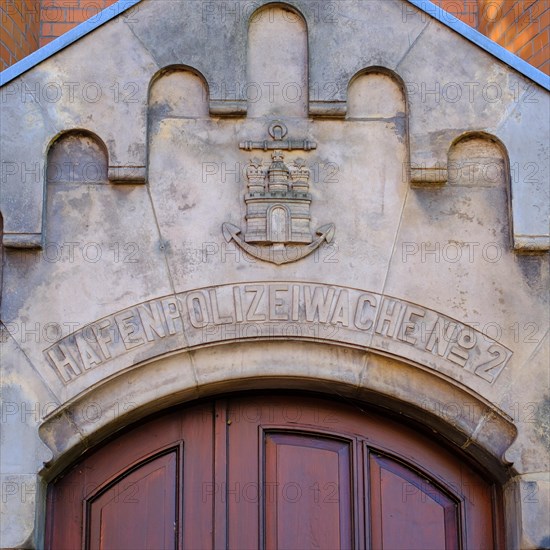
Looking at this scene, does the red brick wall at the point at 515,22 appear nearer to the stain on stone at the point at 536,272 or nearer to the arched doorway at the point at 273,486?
the stain on stone at the point at 536,272

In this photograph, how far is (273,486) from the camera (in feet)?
17.4

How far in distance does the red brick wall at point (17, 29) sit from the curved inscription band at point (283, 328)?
213 cm

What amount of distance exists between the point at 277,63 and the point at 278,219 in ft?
2.50

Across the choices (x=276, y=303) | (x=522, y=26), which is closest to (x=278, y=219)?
(x=276, y=303)

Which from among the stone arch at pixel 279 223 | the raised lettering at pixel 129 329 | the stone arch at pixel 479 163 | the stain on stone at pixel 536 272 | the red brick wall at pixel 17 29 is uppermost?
the red brick wall at pixel 17 29

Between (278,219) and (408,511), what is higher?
(278,219)

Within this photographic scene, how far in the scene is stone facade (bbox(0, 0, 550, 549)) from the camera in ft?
16.8

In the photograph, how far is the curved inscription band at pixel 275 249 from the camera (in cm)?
521

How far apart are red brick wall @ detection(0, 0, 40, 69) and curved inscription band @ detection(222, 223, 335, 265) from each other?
6.76 feet

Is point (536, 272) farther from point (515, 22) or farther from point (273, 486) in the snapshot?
point (515, 22)

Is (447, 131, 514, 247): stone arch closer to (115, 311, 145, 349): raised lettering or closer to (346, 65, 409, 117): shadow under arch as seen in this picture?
(346, 65, 409, 117): shadow under arch

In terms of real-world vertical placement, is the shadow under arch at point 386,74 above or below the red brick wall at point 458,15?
below

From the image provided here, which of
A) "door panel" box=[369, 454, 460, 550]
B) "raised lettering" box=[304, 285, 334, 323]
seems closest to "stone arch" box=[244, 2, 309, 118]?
"raised lettering" box=[304, 285, 334, 323]

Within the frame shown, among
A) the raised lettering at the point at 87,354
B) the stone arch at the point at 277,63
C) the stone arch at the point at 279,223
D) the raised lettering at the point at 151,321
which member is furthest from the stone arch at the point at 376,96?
the raised lettering at the point at 87,354
